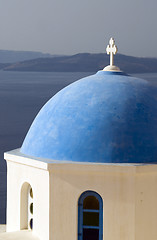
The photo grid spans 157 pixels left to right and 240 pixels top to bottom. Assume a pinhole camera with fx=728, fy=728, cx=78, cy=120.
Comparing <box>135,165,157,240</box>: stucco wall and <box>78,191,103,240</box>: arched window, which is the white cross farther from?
<box>78,191,103,240</box>: arched window

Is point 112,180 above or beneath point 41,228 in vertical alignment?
above

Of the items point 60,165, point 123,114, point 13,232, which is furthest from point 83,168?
point 13,232

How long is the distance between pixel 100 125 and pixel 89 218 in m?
1.91

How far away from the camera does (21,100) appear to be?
104500 millimetres

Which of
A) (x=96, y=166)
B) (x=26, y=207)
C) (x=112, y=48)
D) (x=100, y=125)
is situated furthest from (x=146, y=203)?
(x=112, y=48)

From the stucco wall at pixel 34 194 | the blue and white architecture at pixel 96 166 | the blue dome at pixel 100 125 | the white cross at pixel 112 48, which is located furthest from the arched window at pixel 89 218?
the white cross at pixel 112 48

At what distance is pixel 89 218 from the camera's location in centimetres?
1484

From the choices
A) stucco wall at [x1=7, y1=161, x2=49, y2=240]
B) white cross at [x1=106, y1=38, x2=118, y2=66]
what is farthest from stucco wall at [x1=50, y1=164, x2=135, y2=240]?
white cross at [x1=106, y1=38, x2=118, y2=66]

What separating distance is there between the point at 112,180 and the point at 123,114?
4.79ft

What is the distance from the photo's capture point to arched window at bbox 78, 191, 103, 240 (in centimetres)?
1471

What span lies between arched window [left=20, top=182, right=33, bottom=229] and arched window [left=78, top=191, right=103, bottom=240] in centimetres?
165

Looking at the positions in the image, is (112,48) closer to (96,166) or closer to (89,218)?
(96,166)

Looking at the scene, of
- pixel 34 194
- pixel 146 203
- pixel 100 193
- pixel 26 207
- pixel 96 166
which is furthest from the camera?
pixel 26 207

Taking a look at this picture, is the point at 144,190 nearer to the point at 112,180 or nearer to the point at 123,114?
the point at 112,180
